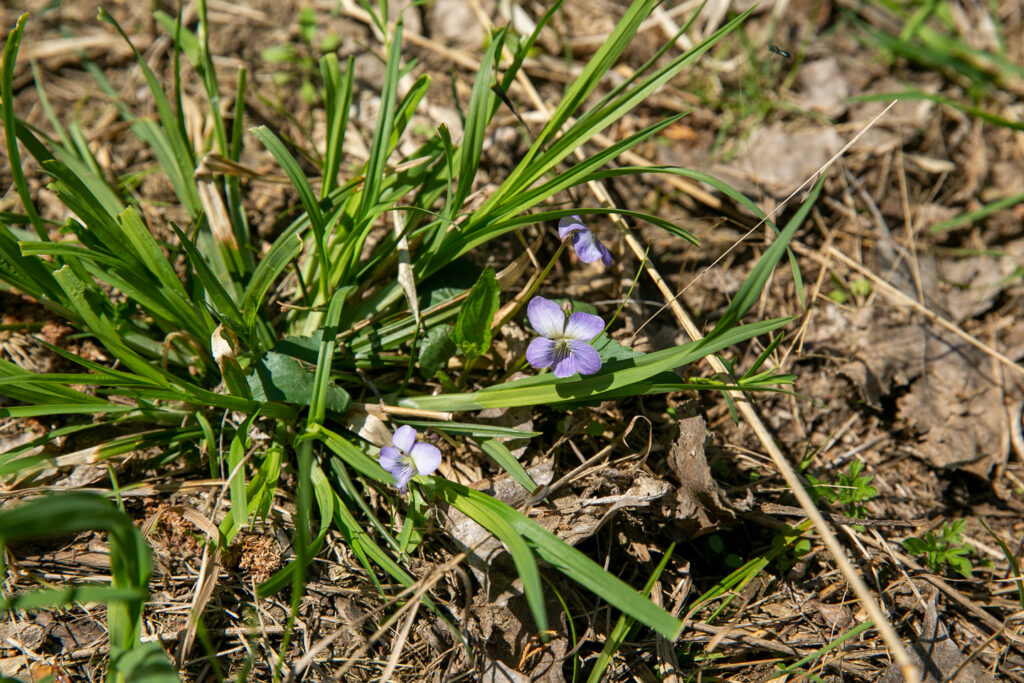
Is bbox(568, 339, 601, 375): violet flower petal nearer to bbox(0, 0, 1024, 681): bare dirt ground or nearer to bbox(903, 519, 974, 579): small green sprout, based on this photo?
bbox(0, 0, 1024, 681): bare dirt ground

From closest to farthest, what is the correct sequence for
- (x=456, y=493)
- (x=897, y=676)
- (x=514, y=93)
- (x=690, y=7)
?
(x=456, y=493)
(x=897, y=676)
(x=514, y=93)
(x=690, y=7)

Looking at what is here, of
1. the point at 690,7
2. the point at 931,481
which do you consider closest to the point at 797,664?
the point at 931,481

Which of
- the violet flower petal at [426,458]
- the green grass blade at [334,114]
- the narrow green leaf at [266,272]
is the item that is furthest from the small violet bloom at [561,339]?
the green grass blade at [334,114]

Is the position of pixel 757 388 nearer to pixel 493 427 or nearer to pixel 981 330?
pixel 493 427

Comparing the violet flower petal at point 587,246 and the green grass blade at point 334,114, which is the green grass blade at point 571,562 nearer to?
the violet flower petal at point 587,246

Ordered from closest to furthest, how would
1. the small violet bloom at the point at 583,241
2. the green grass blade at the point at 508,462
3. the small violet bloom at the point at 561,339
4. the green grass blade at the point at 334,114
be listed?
the small violet bloom at the point at 561,339 < the green grass blade at the point at 508,462 < the small violet bloom at the point at 583,241 < the green grass blade at the point at 334,114

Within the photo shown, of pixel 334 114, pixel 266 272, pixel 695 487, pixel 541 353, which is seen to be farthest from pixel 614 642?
pixel 334 114
